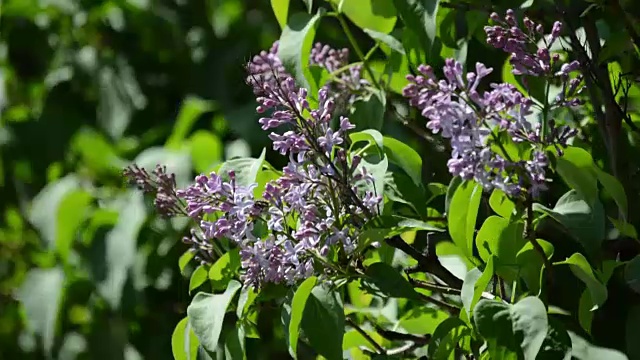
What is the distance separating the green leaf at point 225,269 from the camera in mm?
930

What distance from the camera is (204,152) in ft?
5.52

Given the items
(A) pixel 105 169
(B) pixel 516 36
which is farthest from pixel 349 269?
(A) pixel 105 169

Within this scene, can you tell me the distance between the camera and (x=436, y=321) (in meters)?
1.00

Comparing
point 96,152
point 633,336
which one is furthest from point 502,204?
point 96,152

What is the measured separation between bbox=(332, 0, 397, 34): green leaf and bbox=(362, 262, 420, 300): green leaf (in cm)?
31

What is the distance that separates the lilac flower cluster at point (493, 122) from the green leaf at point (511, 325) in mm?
89

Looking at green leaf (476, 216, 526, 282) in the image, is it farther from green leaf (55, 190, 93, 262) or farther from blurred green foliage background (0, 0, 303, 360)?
green leaf (55, 190, 93, 262)

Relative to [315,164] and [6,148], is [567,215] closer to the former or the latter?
[315,164]

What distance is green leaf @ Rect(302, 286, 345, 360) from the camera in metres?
0.85

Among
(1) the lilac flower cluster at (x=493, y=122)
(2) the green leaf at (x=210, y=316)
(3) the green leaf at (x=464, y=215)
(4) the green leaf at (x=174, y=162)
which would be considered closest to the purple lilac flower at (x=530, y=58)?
(1) the lilac flower cluster at (x=493, y=122)

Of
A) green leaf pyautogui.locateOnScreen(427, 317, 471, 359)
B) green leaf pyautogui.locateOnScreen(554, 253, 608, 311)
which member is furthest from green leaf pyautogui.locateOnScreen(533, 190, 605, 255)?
green leaf pyautogui.locateOnScreen(427, 317, 471, 359)

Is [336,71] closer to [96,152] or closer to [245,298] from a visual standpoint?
[245,298]

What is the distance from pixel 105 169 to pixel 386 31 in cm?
107

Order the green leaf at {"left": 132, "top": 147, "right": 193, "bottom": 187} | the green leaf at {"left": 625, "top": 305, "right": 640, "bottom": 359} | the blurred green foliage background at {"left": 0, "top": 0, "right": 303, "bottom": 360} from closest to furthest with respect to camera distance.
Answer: the green leaf at {"left": 625, "top": 305, "right": 640, "bottom": 359}, the green leaf at {"left": 132, "top": 147, "right": 193, "bottom": 187}, the blurred green foliage background at {"left": 0, "top": 0, "right": 303, "bottom": 360}
